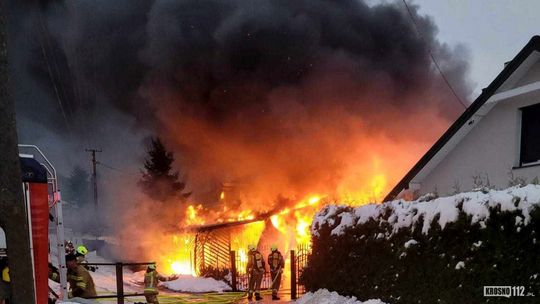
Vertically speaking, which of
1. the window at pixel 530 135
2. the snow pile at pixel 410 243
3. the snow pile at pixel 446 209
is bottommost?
the snow pile at pixel 410 243

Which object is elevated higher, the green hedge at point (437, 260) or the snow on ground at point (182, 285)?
the green hedge at point (437, 260)

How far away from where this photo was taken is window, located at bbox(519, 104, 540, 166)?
→ 8984mm

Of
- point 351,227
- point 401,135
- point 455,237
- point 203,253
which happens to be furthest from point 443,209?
point 401,135

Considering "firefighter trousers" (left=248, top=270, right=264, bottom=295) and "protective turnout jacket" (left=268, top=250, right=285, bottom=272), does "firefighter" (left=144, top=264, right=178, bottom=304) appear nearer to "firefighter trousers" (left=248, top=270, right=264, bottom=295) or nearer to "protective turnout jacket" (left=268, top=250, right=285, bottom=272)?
"firefighter trousers" (left=248, top=270, right=264, bottom=295)

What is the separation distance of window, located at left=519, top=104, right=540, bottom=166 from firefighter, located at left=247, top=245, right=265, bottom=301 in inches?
252

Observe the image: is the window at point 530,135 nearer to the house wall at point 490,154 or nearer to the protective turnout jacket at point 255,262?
the house wall at point 490,154

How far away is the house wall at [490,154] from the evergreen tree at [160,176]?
89.1ft

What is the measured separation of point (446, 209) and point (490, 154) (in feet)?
17.0

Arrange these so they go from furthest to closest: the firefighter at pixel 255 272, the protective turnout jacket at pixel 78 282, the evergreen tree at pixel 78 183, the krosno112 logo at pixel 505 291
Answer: the evergreen tree at pixel 78 183, the firefighter at pixel 255 272, the protective turnout jacket at pixel 78 282, the krosno112 logo at pixel 505 291

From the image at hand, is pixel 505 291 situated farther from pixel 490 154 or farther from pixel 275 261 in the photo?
pixel 275 261

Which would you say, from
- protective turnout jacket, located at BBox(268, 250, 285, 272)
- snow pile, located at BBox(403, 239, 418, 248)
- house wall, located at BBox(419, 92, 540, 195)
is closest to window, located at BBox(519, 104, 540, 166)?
house wall, located at BBox(419, 92, 540, 195)

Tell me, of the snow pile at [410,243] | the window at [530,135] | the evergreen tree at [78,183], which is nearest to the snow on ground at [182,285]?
the snow pile at [410,243]

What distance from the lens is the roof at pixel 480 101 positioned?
891cm

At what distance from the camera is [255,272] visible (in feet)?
37.3
